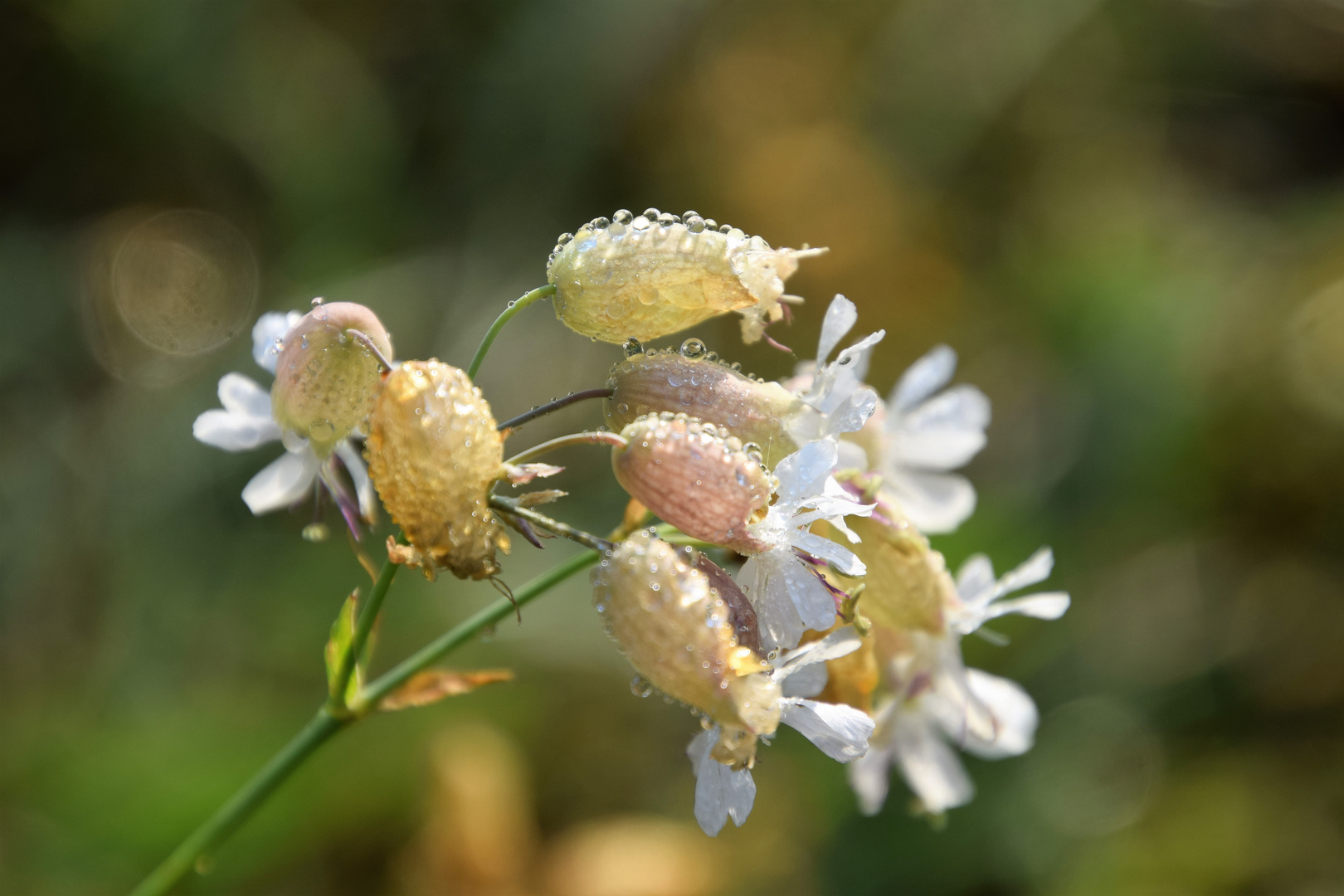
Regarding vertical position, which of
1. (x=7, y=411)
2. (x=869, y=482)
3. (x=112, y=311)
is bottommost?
(x=7, y=411)

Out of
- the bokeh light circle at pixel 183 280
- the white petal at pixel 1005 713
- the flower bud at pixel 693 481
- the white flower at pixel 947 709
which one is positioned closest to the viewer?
the flower bud at pixel 693 481

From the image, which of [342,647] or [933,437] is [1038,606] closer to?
[933,437]

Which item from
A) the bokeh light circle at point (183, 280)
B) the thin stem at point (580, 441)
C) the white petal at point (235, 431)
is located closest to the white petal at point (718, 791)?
the thin stem at point (580, 441)

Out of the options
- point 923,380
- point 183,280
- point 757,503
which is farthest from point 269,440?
point 183,280

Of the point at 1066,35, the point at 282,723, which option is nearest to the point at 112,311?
the point at 282,723

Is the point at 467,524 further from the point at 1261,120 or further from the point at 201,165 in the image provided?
the point at 1261,120

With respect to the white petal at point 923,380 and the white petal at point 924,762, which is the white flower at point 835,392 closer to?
the white petal at point 923,380
